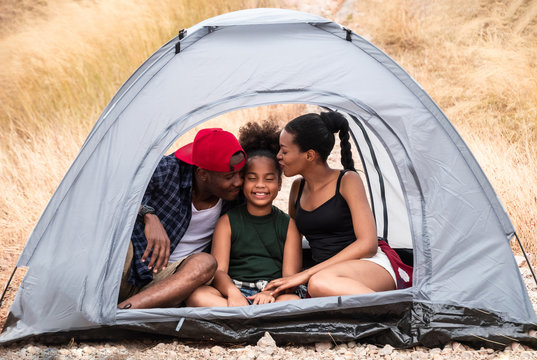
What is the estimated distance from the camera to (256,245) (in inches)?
144

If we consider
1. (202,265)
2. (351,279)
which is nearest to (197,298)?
(202,265)

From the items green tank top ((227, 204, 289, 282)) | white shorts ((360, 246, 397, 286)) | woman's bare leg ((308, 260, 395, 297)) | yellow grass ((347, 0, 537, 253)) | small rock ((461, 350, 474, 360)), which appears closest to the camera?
small rock ((461, 350, 474, 360))

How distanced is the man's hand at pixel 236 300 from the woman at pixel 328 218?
0.56 feet

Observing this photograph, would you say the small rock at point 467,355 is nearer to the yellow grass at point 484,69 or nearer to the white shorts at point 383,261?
the white shorts at point 383,261

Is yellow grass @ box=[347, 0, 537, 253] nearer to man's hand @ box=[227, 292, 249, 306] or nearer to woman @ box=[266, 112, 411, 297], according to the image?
woman @ box=[266, 112, 411, 297]

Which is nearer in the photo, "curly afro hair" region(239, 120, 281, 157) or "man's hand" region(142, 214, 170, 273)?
"man's hand" region(142, 214, 170, 273)

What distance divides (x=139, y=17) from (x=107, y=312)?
6101 millimetres

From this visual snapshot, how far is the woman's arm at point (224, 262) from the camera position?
131 inches

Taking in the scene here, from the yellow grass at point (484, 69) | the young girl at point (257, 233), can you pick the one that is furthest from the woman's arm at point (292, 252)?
the yellow grass at point (484, 69)

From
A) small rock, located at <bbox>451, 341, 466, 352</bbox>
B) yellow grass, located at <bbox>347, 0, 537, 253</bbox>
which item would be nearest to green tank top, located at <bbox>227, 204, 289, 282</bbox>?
small rock, located at <bbox>451, 341, 466, 352</bbox>

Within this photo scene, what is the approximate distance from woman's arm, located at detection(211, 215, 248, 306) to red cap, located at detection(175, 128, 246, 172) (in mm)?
372

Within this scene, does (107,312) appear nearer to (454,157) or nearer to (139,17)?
(454,157)

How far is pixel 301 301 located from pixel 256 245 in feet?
2.19

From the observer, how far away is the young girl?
355 centimetres
